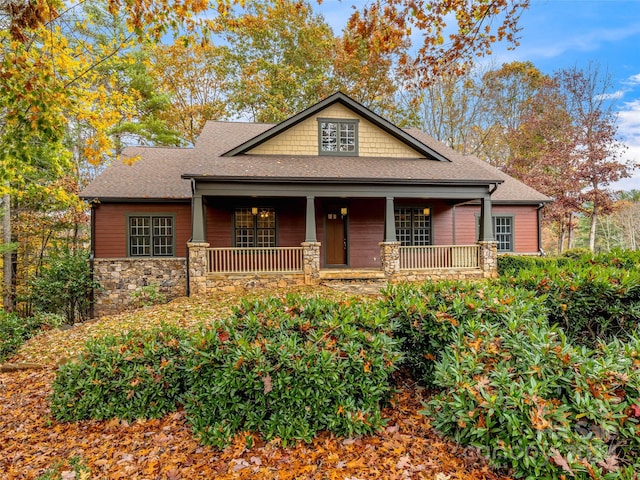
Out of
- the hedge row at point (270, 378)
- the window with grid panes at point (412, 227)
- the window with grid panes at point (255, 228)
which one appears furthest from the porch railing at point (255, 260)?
the hedge row at point (270, 378)

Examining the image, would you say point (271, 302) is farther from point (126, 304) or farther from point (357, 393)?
point (126, 304)

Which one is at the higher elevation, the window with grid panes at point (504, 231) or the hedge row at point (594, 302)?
the window with grid panes at point (504, 231)

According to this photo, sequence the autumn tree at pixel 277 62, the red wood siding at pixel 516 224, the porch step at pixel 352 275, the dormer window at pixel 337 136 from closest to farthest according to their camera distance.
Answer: the porch step at pixel 352 275 < the dormer window at pixel 337 136 < the red wood siding at pixel 516 224 < the autumn tree at pixel 277 62

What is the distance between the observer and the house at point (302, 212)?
10.8 meters

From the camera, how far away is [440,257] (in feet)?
38.7

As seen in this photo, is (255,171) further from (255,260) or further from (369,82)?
(369,82)

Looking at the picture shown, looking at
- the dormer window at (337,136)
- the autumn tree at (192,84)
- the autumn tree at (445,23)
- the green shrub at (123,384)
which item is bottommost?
the green shrub at (123,384)

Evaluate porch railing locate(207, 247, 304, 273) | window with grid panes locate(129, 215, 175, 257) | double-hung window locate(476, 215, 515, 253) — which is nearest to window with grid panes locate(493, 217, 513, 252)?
double-hung window locate(476, 215, 515, 253)

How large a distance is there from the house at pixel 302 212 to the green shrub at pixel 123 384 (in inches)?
242

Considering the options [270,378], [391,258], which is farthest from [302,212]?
[270,378]

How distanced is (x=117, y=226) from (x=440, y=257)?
11278 millimetres

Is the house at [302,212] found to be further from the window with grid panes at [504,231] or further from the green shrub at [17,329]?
the green shrub at [17,329]

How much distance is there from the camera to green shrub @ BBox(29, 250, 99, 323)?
10.7 meters

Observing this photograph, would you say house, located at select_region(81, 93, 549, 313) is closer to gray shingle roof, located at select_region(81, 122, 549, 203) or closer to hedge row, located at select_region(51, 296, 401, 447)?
gray shingle roof, located at select_region(81, 122, 549, 203)
